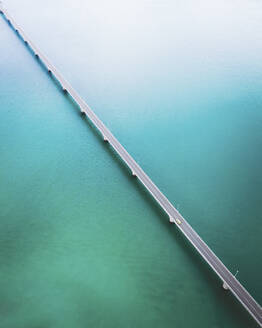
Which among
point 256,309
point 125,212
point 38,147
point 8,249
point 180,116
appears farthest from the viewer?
point 180,116

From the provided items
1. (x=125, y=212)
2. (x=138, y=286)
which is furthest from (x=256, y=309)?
(x=125, y=212)

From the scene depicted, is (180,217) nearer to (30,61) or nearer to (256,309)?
(256,309)

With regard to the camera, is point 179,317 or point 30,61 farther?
point 30,61

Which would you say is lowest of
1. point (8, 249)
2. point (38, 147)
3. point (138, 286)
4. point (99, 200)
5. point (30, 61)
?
point (138, 286)

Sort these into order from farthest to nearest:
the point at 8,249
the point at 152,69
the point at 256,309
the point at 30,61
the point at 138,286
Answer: the point at 30,61 → the point at 152,69 → the point at 8,249 → the point at 138,286 → the point at 256,309

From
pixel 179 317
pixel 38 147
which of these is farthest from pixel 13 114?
pixel 179 317

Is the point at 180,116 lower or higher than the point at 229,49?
lower
